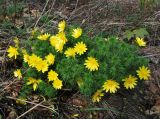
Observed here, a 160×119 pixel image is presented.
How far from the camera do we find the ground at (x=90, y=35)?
325cm

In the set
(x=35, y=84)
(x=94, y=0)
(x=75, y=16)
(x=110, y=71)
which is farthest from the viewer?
(x=94, y=0)

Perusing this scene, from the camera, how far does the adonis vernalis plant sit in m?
3.12

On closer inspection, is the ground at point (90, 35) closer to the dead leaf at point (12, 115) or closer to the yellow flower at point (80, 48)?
the dead leaf at point (12, 115)

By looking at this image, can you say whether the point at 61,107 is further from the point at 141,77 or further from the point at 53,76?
the point at 141,77

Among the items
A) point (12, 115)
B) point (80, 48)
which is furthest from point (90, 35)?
point (12, 115)

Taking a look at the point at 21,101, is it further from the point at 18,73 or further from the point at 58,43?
the point at 58,43

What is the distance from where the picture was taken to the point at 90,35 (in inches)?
162

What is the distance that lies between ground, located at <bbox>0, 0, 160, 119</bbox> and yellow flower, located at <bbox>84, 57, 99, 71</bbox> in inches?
12.8

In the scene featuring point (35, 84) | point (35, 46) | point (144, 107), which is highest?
point (35, 46)

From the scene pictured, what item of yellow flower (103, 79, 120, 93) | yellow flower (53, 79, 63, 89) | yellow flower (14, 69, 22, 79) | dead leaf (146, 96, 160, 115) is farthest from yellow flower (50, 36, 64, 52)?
dead leaf (146, 96, 160, 115)

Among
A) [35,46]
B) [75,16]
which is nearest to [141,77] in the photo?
[35,46]

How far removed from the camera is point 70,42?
3375 mm

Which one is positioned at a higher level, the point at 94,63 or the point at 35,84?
the point at 94,63

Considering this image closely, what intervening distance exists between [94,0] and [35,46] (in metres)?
1.91
